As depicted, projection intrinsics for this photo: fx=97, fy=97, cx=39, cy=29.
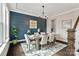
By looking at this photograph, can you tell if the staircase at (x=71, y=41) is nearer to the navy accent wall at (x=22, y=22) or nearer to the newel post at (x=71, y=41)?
the newel post at (x=71, y=41)

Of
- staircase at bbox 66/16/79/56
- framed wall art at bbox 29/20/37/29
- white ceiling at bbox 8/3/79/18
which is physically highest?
white ceiling at bbox 8/3/79/18

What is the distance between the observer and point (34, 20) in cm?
352

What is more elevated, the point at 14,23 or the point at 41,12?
the point at 41,12

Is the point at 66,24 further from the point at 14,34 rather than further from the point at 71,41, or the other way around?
the point at 14,34

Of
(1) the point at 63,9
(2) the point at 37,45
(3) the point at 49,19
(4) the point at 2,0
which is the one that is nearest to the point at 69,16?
(1) the point at 63,9

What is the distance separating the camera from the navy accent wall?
3279 mm

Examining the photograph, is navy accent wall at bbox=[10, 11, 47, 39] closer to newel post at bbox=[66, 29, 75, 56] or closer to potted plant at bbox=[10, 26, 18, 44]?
potted plant at bbox=[10, 26, 18, 44]

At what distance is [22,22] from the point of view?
11.0 ft

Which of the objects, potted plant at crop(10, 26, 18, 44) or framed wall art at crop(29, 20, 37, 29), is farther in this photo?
framed wall art at crop(29, 20, 37, 29)

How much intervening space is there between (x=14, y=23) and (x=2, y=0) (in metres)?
1.08

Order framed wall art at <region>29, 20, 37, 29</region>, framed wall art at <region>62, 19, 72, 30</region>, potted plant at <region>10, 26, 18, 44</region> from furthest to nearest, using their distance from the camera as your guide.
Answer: framed wall art at <region>62, 19, 72, 30</region> < framed wall art at <region>29, 20, 37, 29</region> < potted plant at <region>10, 26, 18, 44</region>

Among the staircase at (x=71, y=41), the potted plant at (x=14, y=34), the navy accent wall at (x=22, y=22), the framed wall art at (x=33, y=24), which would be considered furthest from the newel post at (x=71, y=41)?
the potted plant at (x=14, y=34)

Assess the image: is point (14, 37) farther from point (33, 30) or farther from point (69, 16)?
point (69, 16)

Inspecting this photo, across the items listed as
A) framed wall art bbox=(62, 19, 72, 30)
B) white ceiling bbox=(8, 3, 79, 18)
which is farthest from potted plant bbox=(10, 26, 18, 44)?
framed wall art bbox=(62, 19, 72, 30)
